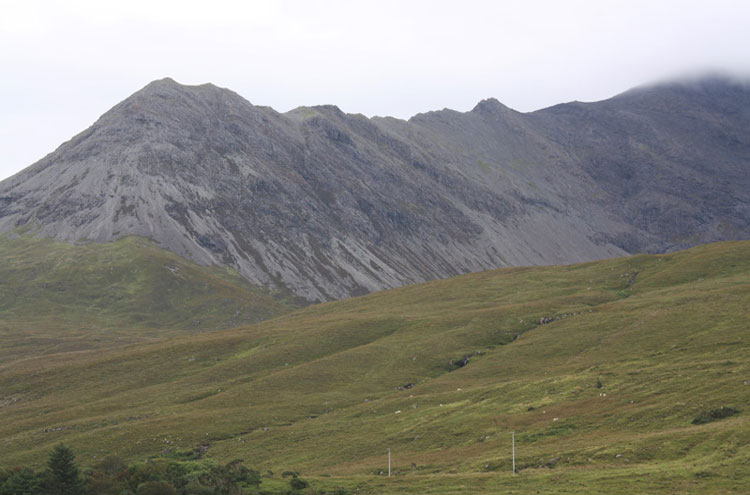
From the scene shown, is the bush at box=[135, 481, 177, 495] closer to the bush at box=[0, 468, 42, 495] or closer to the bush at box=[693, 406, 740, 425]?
the bush at box=[0, 468, 42, 495]

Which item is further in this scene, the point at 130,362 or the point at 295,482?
the point at 130,362

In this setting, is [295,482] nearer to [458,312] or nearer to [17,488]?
[17,488]

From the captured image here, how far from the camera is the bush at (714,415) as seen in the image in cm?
5368

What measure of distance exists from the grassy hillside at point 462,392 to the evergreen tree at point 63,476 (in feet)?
56.1

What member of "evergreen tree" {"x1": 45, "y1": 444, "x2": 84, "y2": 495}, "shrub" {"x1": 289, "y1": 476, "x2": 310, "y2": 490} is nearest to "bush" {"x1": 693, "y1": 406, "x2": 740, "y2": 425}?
"shrub" {"x1": 289, "y1": 476, "x2": 310, "y2": 490}

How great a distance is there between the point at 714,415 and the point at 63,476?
48879mm

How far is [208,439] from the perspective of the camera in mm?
Result: 77250

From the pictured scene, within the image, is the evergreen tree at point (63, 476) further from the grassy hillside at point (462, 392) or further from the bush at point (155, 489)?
the grassy hillside at point (462, 392)

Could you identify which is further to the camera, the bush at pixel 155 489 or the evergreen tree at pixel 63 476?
the evergreen tree at pixel 63 476

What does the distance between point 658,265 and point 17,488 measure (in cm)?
14041

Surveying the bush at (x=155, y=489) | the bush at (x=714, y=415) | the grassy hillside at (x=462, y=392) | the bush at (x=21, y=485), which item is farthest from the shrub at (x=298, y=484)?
the bush at (x=714, y=415)

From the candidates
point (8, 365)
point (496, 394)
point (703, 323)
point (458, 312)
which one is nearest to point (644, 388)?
point (496, 394)

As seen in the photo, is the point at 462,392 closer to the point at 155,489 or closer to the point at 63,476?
the point at 155,489

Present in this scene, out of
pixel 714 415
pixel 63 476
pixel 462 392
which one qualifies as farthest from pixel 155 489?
pixel 462 392
